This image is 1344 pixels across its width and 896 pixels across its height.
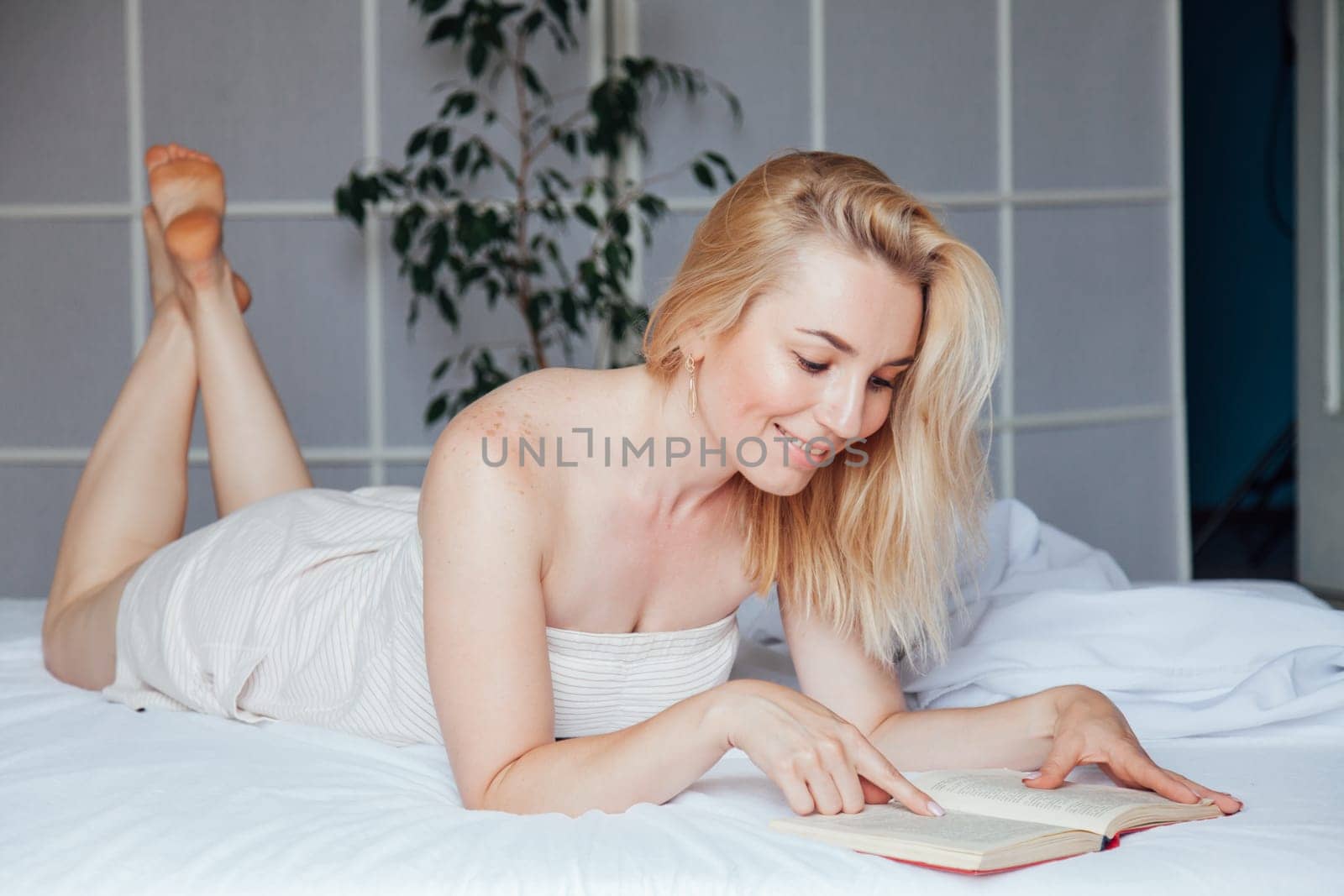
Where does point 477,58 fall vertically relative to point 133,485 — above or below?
above

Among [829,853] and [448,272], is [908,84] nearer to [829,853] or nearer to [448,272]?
[448,272]

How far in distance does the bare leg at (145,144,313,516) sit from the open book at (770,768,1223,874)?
128 centimetres

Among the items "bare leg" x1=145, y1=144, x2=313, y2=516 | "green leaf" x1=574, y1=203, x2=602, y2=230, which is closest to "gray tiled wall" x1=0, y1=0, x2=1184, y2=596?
"green leaf" x1=574, y1=203, x2=602, y2=230

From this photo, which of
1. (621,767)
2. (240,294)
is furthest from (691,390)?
(240,294)

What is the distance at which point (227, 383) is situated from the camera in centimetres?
205

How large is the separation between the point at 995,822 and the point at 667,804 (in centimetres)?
32

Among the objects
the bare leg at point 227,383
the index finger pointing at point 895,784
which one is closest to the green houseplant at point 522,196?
the bare leg at point 227,383

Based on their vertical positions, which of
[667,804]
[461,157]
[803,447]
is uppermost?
[461,157]

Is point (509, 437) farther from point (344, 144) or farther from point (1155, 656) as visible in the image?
point (344, 144)

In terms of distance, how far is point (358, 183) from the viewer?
9.52 feet

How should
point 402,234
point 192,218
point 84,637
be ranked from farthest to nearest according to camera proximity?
1. point 402,234
2. point 192,218
3. point 84,637

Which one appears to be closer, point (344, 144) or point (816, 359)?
point (816, 359)

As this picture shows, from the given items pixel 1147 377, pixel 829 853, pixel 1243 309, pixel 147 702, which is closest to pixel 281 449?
pixel 147 702

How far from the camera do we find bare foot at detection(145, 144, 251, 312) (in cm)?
207
